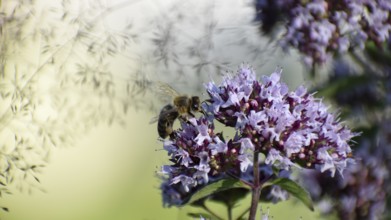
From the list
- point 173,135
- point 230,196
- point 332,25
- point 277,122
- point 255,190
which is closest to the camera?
point 277,122

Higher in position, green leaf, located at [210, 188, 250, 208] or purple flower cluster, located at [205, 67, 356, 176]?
purple flower cluster, located at [205, 67, 356, 176]

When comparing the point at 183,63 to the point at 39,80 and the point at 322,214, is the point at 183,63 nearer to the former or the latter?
the point at 39,80

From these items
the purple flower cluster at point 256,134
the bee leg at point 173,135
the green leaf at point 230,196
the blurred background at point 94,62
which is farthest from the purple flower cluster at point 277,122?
the blurred background at point 94,62

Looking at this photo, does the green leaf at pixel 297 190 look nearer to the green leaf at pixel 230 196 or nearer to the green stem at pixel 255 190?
the green stem at pixel 255 190

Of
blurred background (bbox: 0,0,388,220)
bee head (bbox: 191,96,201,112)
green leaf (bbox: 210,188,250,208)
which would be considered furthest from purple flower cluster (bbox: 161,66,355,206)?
blurred background (bbox: 0,0,388,220)

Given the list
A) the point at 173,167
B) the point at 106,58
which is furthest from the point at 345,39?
the point at 173,167

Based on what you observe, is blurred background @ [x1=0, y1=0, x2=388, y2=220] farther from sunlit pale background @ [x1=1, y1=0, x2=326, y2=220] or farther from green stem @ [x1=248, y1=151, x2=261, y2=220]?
green stem @ [x1=248, y1=151, x2=261, y2=220]

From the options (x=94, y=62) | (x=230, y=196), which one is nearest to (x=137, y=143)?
(x=94, y=62)

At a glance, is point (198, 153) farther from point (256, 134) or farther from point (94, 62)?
point (94, 62)
